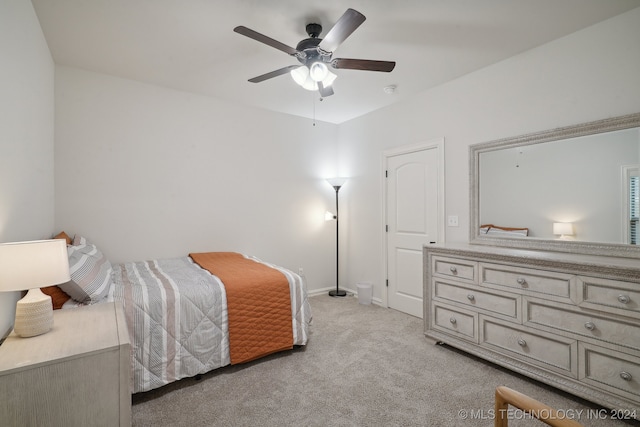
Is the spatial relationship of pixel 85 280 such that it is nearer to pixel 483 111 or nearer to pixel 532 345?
pixel 532 345

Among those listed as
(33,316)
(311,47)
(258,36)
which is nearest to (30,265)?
(33,316)

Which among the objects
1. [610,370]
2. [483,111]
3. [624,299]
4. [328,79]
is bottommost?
[610,370]

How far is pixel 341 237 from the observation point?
4719 mm

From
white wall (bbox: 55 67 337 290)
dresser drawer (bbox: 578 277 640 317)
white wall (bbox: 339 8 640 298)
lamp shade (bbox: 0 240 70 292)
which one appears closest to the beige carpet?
dresser drawer (bbox: 578 277 640 317)

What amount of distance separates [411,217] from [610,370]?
7.00ft

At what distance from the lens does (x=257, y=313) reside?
242 centimetres

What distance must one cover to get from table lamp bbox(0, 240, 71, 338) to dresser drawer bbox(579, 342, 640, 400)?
9.67ft

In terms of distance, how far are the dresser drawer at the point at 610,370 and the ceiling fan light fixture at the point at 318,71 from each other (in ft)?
8.22

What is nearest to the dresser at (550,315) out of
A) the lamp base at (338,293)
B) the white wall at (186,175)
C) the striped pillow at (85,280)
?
the lamp base at (338,293)

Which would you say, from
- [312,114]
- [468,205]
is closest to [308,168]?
[312,114]

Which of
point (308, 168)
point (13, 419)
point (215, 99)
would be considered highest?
point (215, 99)

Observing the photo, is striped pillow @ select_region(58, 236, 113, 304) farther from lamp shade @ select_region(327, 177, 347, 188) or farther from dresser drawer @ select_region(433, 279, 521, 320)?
lamp shade @ select_region(327, 177, 347, 188)

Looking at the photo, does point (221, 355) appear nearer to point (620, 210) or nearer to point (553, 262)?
point (553, 262)

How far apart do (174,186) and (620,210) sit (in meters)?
3.98
